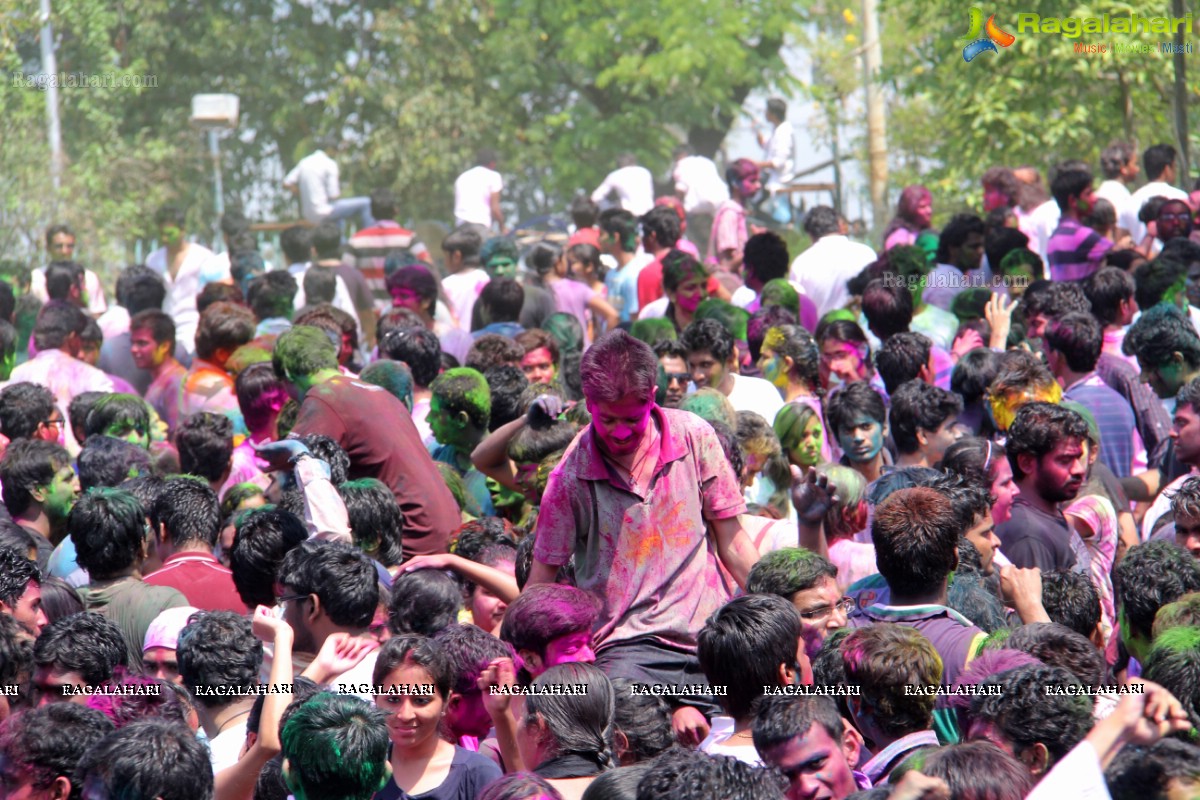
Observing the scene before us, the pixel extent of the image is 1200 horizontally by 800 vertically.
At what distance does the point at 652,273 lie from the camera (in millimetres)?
11234

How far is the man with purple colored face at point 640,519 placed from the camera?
474 centimetres

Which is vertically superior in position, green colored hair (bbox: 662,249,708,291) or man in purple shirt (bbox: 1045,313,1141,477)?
green colored hair (bbox: 662,249,708,291)

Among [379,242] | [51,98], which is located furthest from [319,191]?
[51,98]

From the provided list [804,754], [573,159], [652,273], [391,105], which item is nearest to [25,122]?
[391,105]

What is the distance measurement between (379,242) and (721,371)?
28.4 ft

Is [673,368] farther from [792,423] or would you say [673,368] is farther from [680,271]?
[680,271]

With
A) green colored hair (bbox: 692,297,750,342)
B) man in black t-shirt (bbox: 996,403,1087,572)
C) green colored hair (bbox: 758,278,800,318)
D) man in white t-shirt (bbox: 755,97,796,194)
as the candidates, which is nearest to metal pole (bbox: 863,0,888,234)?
man in white t-shirt (bbox: 755,97,796,194)

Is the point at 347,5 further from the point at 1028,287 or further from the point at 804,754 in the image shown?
the point at 804,754

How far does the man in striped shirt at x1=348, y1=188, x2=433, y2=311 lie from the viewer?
49.5 ft

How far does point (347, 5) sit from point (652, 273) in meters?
13.8

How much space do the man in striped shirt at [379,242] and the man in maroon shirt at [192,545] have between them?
920 centimetres

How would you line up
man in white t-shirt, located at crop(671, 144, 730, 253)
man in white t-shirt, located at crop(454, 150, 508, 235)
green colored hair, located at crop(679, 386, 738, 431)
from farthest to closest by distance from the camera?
man in white t-shirt, located at crop(671, 144, 730, 253) < man in white t-shirt, located at crop(454, 150, 508, 235) < green colored hair, located at crop(679, 386, 738, 431)

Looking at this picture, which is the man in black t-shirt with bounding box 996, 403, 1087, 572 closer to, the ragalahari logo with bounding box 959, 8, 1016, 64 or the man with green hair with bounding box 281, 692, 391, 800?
the man with green hair with bounding box 281, 692, 391, 800

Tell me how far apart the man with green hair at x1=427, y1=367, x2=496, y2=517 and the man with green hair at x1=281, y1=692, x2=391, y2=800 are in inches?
142
